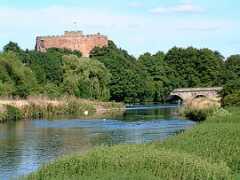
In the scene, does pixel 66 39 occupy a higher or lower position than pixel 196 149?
higher

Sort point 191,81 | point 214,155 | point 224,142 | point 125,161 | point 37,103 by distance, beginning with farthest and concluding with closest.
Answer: point 191,81 < point 37,103 < point 224,142 < point 214,155 < point 125,161

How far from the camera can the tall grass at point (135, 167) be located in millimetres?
15125

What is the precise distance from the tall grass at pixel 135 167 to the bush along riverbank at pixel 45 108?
38.6 meters

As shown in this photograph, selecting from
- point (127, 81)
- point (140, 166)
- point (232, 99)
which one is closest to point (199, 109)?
point (232, 99)

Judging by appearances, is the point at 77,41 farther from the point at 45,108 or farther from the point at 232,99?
the point at 232,99

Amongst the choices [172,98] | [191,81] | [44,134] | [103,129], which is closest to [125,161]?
[44,134]

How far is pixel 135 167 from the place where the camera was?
15.6 meters

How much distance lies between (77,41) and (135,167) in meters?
121

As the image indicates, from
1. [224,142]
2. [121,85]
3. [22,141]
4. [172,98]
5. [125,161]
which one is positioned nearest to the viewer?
[125,161]

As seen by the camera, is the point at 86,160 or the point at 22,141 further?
the point at 22,141

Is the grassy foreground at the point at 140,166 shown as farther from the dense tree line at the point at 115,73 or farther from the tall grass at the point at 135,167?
the dense tree line at the point at 115,73

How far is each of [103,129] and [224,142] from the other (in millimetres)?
23566

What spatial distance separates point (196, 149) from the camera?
64.0 ft

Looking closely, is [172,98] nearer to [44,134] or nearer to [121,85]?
[121,85]
